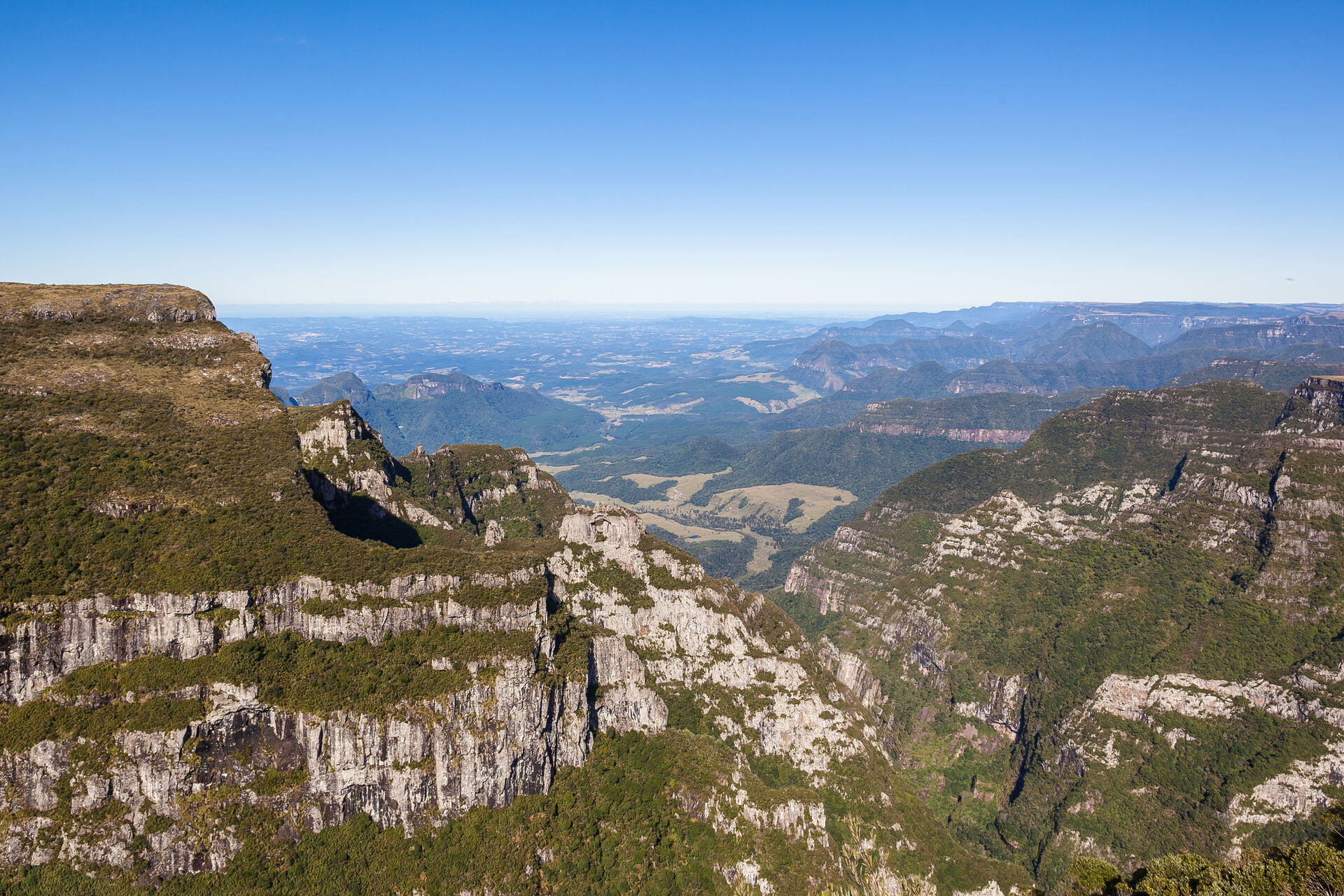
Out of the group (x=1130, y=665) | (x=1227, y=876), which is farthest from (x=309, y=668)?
(x=1130, y=665)

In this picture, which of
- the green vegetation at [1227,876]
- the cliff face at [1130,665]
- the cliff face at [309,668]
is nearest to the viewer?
the green vegetation at [1227,876]

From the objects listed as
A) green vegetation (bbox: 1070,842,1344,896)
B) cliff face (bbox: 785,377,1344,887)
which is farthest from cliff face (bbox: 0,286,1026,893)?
cliff face (bbox: 785,377,1344,887)

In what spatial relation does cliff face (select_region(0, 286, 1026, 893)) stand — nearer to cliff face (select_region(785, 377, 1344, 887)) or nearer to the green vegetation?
the green vegetation

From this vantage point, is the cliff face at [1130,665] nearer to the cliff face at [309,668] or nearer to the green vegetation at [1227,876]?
the cliff face at [309,668]

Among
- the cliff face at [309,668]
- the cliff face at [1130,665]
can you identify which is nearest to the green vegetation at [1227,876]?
the cliff face at [309,668]

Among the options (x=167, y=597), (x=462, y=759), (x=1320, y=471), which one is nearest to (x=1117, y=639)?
(x=1320, y=471)

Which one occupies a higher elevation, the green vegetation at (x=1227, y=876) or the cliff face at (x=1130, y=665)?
the green vegetation at (x=1227, y=876)
